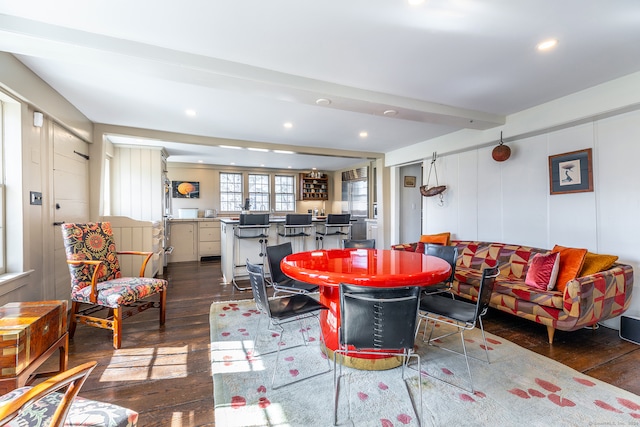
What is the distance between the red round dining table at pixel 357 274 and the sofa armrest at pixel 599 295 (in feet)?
3.95

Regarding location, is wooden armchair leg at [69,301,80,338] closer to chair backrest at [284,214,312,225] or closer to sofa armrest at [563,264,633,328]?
chair backrest at [284,214,312,225]

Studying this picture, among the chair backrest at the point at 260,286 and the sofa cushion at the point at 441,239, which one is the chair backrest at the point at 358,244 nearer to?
the sofa cushion at the point at 441,239

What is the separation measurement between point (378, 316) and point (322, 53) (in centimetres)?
199

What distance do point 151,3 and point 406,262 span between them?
95.4 inches

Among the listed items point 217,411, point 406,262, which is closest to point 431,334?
point 406,262

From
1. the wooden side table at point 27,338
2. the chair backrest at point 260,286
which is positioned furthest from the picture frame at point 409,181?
the wooden side table at point 27,338

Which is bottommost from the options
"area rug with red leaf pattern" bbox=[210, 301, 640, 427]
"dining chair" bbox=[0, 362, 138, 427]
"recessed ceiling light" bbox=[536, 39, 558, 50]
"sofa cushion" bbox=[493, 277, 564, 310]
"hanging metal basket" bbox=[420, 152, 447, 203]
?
"area rug with red leaf pattern" bbox=[210, 301, 640, 427]

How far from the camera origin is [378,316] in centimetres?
153

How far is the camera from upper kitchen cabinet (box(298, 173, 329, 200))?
8789 mm

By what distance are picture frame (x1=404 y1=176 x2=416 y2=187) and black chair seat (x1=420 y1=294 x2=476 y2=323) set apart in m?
4.29

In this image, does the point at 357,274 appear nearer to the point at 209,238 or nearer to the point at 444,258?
the point at 444,258

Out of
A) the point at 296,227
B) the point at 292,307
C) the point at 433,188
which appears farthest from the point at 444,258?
the point at 296,227

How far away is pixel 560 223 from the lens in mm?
3406

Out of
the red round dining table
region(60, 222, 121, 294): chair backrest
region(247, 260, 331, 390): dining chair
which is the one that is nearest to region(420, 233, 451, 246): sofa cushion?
the red round dining table
